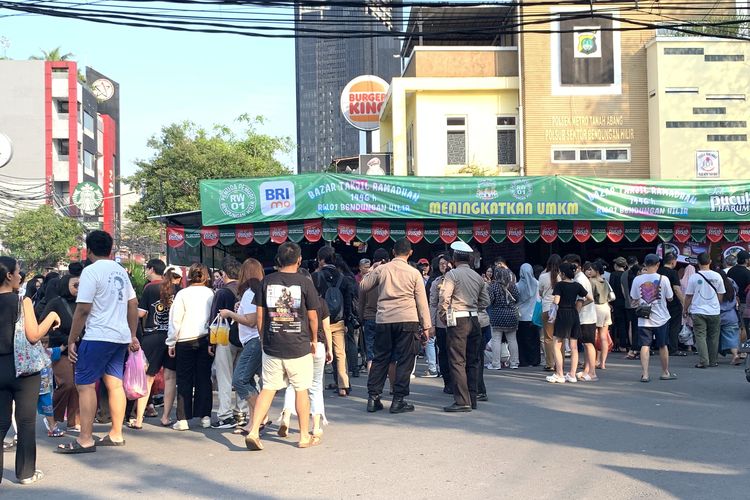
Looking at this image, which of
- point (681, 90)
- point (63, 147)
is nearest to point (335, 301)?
point (681, 90)

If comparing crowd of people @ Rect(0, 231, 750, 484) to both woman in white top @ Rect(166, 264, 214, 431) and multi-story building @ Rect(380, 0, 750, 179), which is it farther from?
multi-story building @ Rect(380, 0, 750, 179)

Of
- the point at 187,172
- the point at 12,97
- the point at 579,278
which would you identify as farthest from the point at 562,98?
the point at 12,97

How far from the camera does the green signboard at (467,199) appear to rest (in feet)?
59.7

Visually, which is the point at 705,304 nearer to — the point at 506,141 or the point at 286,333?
the point at 286,333

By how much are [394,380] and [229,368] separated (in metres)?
2.00

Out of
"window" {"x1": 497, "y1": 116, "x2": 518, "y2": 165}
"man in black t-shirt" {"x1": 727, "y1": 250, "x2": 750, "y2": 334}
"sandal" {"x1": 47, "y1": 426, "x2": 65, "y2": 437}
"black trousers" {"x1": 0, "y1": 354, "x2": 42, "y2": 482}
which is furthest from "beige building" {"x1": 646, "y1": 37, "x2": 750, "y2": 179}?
"black trousers" {"x1": 0, "y1": 354, "x2": 42, "y2": 482}

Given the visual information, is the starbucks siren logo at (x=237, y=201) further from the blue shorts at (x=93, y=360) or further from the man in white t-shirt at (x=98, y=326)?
the blue shorts at (x=93, y=360)

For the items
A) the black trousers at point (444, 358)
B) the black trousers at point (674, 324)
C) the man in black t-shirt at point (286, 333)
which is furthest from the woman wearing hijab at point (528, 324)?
the man in black t-shirt at point (286, 333)

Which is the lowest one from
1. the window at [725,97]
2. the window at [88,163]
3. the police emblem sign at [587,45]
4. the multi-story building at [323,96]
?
the window at [725,97]

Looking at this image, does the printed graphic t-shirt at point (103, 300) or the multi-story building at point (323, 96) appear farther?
the multi-story building at point (323, 96)

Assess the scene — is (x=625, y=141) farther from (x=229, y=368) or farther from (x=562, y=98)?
(x=229, y=368)

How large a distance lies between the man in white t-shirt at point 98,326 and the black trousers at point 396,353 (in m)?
3.09

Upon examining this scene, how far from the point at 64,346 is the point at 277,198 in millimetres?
9321

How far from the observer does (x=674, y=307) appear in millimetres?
16469
